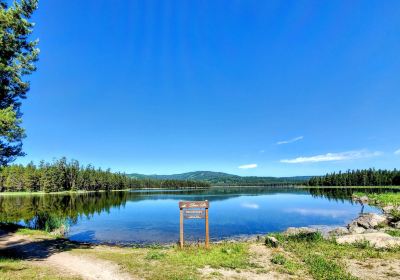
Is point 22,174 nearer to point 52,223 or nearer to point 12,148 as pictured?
point 52,223

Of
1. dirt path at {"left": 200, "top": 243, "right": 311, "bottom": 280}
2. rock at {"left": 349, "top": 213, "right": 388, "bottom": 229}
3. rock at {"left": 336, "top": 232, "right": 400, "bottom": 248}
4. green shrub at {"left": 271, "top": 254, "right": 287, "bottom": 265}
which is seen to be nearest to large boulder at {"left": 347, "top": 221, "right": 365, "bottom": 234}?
rock at {"left": 349, "top": 213, "right": 388, "bottom": 229}

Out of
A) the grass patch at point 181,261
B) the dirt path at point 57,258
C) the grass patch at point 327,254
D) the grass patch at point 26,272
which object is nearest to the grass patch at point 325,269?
the grass patch at point 327,254

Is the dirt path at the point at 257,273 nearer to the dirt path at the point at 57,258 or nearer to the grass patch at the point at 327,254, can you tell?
A: the grass patch at the point at 327,254

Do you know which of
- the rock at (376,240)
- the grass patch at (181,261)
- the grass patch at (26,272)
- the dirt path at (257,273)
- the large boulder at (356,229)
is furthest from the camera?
the large boulder at (356,229)

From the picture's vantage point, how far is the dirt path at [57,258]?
1417cm

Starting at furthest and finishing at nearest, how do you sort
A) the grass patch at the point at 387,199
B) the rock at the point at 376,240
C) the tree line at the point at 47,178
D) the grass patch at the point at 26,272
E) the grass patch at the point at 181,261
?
the tree line at the point at 47,178 < the grass patch at the point at 387,199 < the rock at the point at 376,240 < the grass patch at the point at 181,261 < the grass patch at the point at 26,272

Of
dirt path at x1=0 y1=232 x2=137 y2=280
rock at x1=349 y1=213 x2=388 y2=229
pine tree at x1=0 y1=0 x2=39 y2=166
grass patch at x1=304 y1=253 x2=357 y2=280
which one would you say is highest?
pine tree at x1=0 y1=0 x2=39 y2=166

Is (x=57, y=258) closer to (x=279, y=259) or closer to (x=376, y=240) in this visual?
(x=279, y=259)

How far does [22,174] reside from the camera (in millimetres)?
151625

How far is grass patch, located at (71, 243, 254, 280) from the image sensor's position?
14.1 metres

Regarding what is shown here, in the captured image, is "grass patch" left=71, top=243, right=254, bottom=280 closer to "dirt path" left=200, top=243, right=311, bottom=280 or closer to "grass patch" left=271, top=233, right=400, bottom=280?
"dirt path" left=200, top=243, right=311, bottom=280

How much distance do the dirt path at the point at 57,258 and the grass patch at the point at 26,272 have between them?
0.60 meters

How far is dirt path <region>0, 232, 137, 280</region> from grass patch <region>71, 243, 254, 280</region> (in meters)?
0.81

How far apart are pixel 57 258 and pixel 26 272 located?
4.09 metres
